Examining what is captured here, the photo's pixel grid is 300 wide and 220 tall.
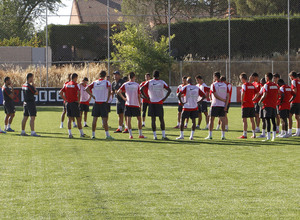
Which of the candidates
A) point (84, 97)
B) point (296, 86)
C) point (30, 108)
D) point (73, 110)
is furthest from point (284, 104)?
point (30, 108)

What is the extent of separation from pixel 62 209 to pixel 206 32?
3768cm

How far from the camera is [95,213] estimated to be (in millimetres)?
6477

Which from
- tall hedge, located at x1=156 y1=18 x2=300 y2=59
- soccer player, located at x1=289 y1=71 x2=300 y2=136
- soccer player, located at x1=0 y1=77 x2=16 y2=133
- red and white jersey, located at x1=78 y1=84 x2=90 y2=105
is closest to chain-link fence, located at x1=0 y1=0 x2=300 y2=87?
tall hedge, located at x1=156 y1=18 x2=300 y2=59

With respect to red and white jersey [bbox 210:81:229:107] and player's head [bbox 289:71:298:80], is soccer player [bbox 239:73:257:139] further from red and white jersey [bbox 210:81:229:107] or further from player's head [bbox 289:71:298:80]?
player's head [bbox 289:71:298:80]

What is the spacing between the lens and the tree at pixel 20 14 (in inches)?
1887

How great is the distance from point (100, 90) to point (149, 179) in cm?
631

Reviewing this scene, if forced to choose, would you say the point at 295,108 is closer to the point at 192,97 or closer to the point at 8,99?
the point at 192,97

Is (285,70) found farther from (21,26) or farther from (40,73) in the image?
(21,26)

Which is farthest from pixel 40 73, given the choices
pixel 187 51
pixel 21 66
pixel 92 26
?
pixel 187 51

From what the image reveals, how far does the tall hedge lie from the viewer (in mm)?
42750

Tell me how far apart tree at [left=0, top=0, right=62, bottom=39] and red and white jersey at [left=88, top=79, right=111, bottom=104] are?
34932 millimetres

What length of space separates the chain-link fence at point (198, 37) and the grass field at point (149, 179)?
25.7m

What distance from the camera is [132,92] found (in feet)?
48.9

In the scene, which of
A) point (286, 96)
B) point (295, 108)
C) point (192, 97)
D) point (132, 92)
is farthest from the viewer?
point (295, 108)
